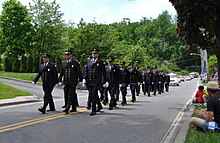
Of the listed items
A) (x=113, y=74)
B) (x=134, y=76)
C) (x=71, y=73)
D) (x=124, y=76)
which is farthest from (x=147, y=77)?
(x=71, y=73)

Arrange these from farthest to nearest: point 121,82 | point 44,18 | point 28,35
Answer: point 28,35 → point 44,18 → point 121,82

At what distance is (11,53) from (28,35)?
5.84 meters

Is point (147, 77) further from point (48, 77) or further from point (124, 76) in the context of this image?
point (48, 77)

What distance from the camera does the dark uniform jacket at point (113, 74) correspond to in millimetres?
14516

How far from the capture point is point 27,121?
33.7 feet

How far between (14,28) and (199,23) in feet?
152

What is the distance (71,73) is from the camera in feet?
39.6

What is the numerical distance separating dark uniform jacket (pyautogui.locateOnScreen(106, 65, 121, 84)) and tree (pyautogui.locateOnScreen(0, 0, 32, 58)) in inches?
1522

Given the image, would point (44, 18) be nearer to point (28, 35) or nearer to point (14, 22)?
point (28, 35)

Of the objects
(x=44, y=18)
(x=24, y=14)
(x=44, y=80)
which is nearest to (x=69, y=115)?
(x=44, y=80)

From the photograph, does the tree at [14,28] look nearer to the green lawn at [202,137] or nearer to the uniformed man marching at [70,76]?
the uniformed man marching at [70,76]

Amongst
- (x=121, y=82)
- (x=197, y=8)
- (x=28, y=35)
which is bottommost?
(x=121, y=82)

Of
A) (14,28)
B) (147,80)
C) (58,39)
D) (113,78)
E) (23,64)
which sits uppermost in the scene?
(14,28)

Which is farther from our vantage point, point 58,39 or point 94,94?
point 58,39
